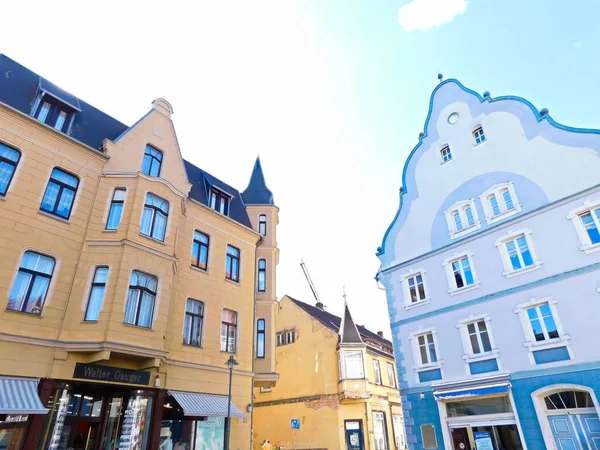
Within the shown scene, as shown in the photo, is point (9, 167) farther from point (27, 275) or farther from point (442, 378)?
point (442, 378)

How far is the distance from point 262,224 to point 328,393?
511 inches

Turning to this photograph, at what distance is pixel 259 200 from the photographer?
23.0 m

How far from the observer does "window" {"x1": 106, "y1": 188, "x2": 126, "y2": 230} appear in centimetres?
1396

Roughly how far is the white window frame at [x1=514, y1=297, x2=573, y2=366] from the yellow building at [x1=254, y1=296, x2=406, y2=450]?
13883 mm

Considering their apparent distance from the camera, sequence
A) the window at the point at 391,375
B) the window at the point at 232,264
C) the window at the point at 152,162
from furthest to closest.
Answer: the window at the point at 391,375
the window at the point at 232,264
the window at the point at 152,162

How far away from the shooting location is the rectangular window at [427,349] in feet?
55.4

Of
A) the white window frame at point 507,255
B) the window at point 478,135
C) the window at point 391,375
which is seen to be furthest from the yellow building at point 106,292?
the window at point 391,375

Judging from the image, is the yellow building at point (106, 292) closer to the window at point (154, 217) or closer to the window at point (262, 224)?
the window at point (154, 217)

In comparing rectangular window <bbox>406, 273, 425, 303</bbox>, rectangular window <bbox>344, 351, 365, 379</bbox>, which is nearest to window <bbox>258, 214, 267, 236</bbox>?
rectangular window <bbox>406, 273, 425, 303</bbox>

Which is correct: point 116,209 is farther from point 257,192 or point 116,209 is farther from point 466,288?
point 466,288

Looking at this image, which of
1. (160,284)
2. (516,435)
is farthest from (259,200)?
(516,435)

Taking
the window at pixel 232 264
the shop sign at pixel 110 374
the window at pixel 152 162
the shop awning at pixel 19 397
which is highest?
the window at pixel 152 162

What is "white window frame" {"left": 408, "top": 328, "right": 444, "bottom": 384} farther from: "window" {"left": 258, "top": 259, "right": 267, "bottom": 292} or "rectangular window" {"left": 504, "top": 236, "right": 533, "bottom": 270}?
"window" {"left": 258, "top": 259, "right": 267, "bottom": 292}

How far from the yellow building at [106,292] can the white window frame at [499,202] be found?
40.0 ft
